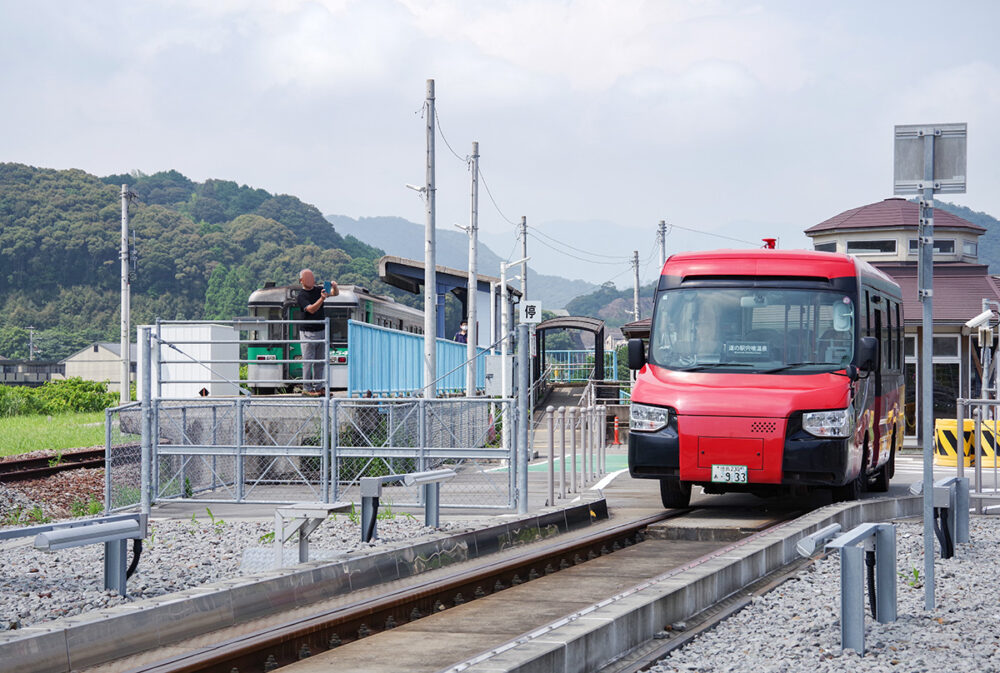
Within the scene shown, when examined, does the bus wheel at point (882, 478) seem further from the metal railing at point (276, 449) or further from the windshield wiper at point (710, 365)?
the metal railing at point (276, 449)

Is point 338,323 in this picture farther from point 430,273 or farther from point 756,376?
point 756,376

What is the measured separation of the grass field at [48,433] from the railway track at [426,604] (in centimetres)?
1967

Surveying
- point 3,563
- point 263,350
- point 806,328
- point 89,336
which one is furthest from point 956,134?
point 89,336

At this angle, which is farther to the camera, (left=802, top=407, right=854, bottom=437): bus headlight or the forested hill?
the forested hill

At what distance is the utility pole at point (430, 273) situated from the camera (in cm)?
2564

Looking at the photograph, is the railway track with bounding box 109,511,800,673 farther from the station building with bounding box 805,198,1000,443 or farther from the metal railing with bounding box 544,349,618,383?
the metal railing with bounding box 544,349,618,383

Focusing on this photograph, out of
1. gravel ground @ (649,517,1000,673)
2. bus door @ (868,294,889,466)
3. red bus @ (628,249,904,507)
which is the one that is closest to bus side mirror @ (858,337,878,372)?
red bus @ (628,249,904,507)

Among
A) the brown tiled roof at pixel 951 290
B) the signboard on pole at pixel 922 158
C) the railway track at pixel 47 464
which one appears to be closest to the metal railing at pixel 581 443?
the signboard on pole at pixel 922 158

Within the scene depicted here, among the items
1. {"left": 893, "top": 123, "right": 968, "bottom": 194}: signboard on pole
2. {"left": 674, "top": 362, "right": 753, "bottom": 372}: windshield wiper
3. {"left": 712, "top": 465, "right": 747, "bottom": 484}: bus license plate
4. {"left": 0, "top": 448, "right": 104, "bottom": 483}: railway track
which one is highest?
{"left": 893, "top": 123, "right": 968, "bottom": 194}: signboard on pole

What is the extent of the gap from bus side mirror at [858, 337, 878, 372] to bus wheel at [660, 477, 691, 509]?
2.47m

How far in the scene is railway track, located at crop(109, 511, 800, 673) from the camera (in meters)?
7.07

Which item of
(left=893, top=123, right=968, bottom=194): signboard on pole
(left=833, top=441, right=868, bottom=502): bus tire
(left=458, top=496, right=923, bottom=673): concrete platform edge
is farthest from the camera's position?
(left=833, top=441, right=868, bottom=502): bus tire

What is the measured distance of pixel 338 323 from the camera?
96.9 ft

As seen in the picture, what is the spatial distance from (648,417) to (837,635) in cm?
671
